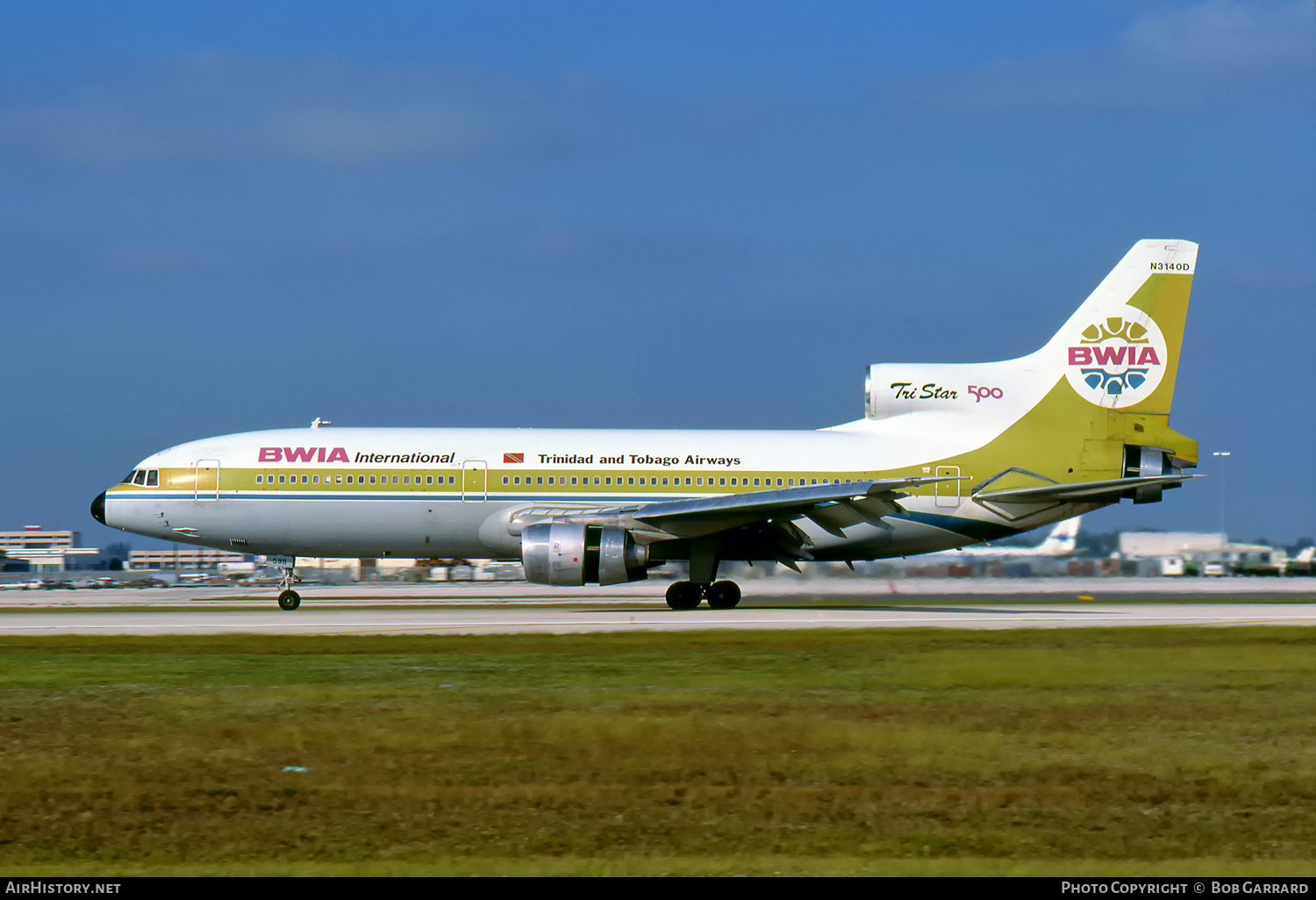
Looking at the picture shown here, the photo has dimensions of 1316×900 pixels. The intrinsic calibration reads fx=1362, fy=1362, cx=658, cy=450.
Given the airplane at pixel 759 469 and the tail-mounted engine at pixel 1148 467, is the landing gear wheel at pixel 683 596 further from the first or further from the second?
the tail-mounted engine at pixel 1148 467

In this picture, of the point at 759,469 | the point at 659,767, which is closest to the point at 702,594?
the point at 759,469

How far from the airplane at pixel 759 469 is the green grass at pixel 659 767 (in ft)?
43.5

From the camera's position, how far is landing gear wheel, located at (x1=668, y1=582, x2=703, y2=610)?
31.3 metres

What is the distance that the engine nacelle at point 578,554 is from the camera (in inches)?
1137

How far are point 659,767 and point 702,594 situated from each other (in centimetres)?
2099

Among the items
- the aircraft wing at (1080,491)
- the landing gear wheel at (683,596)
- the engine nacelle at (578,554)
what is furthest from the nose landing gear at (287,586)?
the aircraft wing at (1080,491)

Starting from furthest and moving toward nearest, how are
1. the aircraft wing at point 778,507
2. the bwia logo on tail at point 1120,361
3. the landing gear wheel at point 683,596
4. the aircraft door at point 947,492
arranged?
the bwia logo on tail at point 1120,361 → the aircraft door at point 947,492 → the landing gear wheel at point 683,596 → the aircraft wing at point 778,507

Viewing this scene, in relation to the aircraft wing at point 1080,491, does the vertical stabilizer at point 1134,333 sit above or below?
above

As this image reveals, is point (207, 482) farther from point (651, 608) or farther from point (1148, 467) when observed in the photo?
point (1148, 467)

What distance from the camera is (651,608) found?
32.0 meters

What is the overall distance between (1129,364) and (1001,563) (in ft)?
47.7

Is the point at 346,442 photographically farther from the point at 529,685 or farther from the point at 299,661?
the point at 529,685
